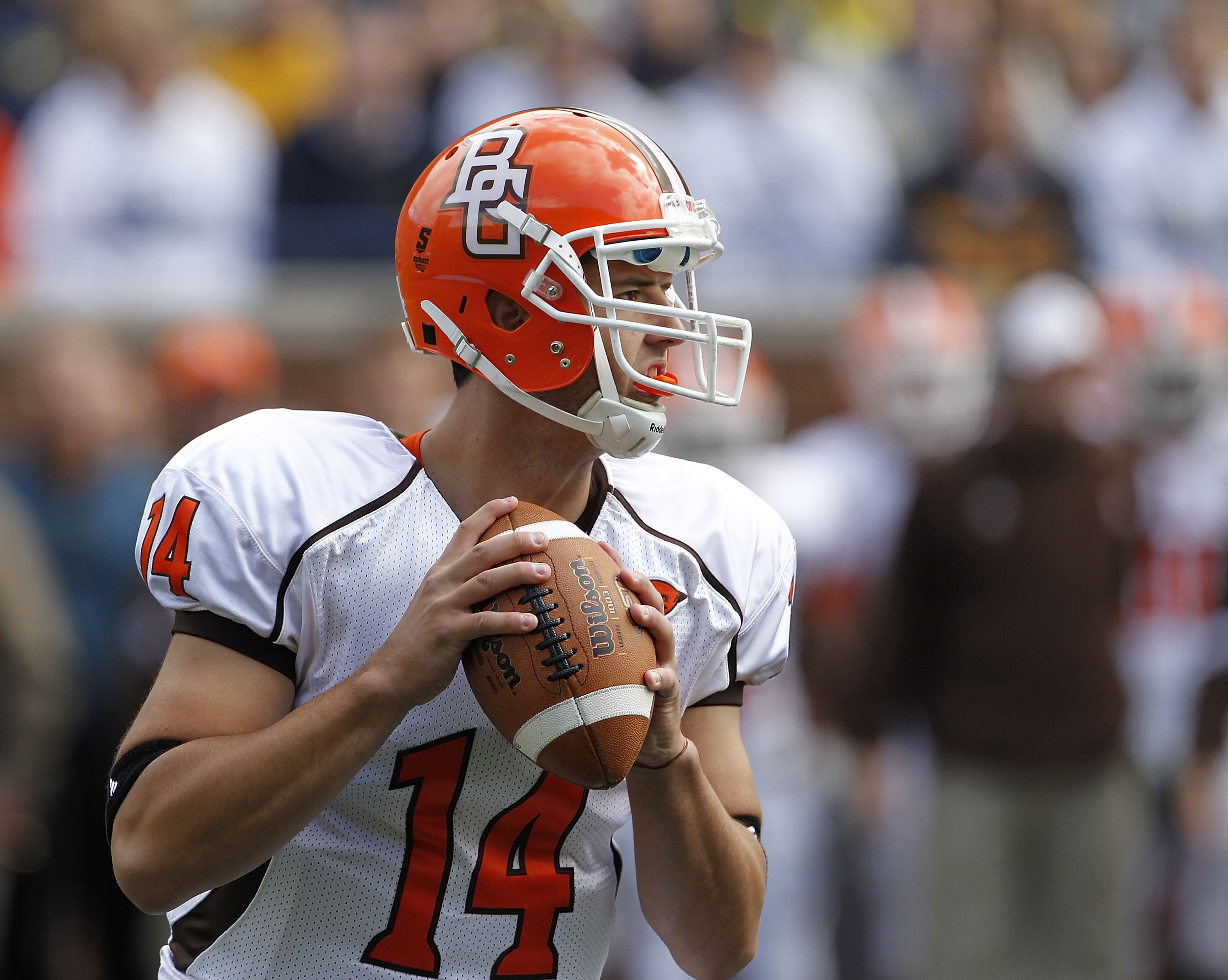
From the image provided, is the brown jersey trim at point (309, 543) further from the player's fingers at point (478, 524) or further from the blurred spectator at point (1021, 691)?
the blurred spectator at point (1021, 691)

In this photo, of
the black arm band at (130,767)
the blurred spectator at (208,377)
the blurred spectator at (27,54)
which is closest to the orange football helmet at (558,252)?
the black arm band at (130,767)

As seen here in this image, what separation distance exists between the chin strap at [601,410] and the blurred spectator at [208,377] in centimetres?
344

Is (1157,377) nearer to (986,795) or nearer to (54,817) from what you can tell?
(986,795)

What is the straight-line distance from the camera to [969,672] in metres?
5.95

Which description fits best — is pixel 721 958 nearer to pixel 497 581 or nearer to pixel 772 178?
pixel 497 581

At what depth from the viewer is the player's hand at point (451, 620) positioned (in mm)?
2152

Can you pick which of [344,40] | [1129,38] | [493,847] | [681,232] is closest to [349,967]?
[493,847]

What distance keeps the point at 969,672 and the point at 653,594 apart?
12.7ft

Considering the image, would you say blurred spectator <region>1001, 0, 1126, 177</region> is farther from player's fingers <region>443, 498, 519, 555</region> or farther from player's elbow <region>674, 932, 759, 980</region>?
player's fingers <region>443, 498, 519, 555</region>

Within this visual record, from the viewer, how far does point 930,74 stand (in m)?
9.05

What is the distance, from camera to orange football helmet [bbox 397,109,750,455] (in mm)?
2393

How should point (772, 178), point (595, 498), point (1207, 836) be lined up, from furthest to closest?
point (772, 178)
point (1207, 836)
point (595, 498)

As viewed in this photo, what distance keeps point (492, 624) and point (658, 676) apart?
24 cm

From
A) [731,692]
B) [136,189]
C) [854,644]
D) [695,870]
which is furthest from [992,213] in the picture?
[695,870]
